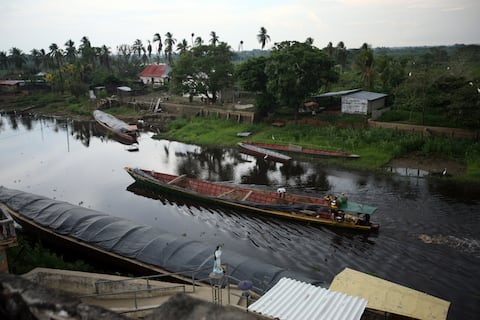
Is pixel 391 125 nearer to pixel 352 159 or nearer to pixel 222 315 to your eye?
pixel 352 159

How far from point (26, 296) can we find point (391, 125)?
37.2 m

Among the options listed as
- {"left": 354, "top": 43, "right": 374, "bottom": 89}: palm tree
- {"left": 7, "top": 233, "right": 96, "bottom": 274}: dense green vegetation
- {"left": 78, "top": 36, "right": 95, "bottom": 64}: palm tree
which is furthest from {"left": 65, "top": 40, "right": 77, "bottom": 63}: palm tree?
{"left": 7, "top": 233, "right": 96, "bottom": 274}: dense green vegetation

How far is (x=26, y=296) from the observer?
4953 millimetres

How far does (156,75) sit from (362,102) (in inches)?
1999

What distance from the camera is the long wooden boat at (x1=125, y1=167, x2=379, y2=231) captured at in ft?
72.5

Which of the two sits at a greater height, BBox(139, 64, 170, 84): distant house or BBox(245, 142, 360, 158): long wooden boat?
BBox(139, 64, 170, 84): distant house

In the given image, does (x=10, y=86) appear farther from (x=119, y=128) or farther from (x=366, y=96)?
(x=366, y=96)

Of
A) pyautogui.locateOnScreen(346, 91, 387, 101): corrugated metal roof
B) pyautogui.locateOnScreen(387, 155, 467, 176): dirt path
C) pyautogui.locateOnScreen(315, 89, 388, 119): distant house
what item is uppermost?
pyautogui.locateOnScreen(346, 91, 387, 101): corrugated metal roof

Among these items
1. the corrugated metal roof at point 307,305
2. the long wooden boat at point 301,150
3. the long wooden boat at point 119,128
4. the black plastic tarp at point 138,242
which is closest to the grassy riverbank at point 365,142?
the long wooden boat at point 301,150

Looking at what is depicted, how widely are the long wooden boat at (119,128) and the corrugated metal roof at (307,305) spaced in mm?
38215

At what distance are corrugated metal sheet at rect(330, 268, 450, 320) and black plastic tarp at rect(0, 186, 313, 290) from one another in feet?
5.55

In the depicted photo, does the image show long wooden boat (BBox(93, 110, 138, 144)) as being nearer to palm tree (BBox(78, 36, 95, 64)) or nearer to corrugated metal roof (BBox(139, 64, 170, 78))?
corrugated metal roof (BBox(139, 64, 170, 78))

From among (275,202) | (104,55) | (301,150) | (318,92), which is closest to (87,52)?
(104,55)

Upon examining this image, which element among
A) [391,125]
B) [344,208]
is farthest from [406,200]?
[391,125]
